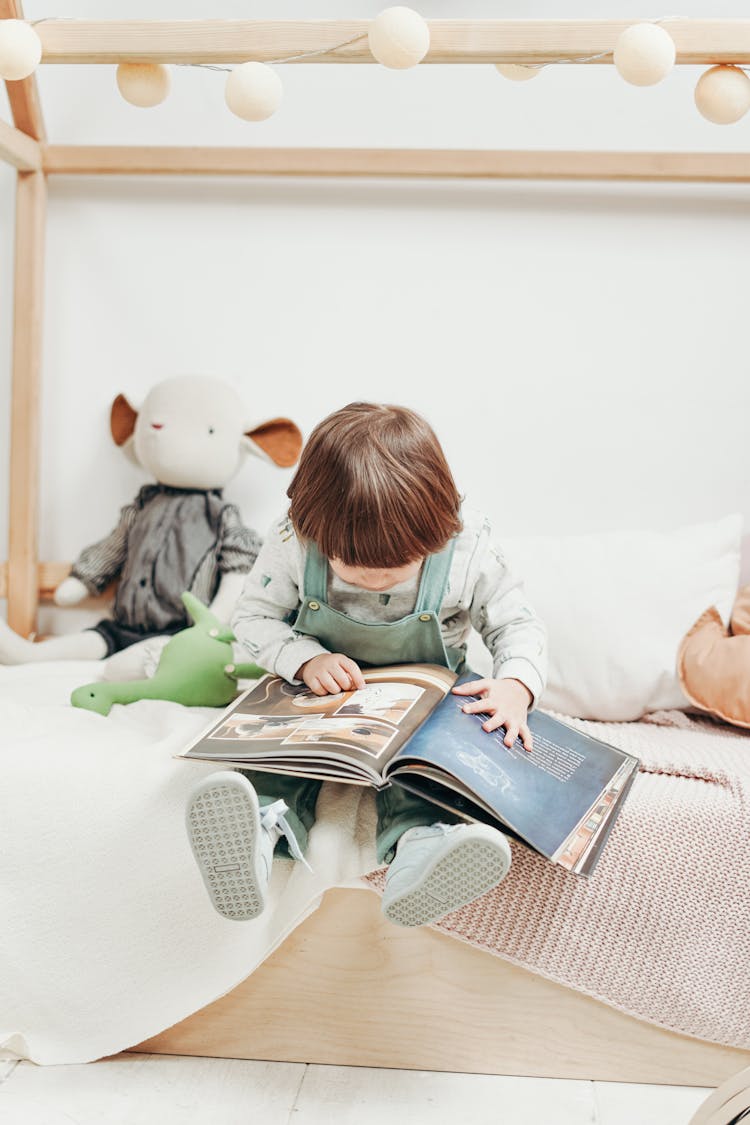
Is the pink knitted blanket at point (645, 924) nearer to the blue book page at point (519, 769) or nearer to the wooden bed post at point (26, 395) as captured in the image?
the blue book page at point (519, 769)

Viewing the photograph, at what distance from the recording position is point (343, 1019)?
34.6 inches

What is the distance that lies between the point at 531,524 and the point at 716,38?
2.29 feet

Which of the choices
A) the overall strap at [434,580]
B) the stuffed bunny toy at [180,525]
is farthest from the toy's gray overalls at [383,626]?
the stuffed bunny toy at [180,525]

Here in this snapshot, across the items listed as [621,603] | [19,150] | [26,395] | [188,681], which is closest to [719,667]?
[621,603]

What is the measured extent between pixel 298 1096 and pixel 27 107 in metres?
1.30

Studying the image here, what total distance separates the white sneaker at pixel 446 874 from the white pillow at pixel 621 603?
0.51 m

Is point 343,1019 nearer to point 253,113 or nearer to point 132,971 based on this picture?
point 132,971

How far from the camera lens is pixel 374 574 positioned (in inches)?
35.4

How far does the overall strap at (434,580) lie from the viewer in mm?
975

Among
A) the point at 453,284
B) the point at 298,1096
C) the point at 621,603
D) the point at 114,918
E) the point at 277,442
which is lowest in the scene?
the point at 298,1096

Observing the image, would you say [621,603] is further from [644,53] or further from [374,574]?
[644,53]

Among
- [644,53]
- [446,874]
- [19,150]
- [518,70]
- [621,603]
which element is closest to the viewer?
[446,874]

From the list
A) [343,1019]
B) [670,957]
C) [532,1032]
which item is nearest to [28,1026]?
[343,1019]

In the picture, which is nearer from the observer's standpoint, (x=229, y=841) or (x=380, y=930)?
(x=229, y=841)
